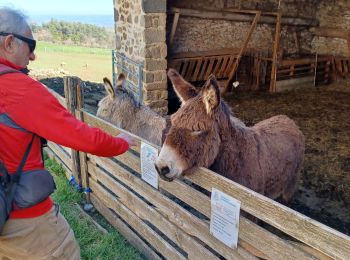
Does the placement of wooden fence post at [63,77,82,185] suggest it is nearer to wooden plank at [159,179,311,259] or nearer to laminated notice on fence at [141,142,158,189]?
laminated notice on fence at [141,142,158,189]

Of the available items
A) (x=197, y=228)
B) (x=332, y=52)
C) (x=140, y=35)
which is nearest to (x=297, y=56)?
(x=332, y=52)

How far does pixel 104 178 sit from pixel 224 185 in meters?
2.32

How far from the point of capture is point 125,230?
396cm

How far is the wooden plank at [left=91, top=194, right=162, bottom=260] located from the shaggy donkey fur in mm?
1026

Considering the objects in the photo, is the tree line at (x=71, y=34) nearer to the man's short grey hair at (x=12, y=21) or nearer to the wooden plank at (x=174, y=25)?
the wooden plank at (x=174, y=25)

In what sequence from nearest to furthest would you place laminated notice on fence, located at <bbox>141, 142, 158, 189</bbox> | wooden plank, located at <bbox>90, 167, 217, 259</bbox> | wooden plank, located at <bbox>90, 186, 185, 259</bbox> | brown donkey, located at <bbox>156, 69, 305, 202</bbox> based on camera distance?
brown donkey, located at <bbox>156, 69, 305, 202</bbox>, wooden plank, located at <bbox>90, 167, 217, 259</bbox>, laminated notice on fence, located at <bbox>141, 142, 158, 189</bbox>, wooden plank, located at <bbox>90, 186, 185, 259</bbox>

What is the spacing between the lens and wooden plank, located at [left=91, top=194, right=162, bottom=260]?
356 centimetres

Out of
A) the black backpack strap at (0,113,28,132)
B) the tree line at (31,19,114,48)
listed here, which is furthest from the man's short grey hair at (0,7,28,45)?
the tree line at (31,19,114,48)

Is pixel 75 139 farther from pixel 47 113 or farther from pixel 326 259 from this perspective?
pixel 326 259

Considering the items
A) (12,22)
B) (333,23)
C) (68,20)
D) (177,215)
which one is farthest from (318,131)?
(68,20)

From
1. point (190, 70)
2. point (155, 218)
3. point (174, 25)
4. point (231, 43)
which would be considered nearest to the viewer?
point (155, 218)

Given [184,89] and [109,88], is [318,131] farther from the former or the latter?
[184,89]

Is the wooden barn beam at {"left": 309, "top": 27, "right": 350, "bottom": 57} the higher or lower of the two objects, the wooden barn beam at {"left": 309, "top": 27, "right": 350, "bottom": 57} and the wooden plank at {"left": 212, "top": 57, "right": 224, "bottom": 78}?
the higher

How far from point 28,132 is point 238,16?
10161 millimetres
